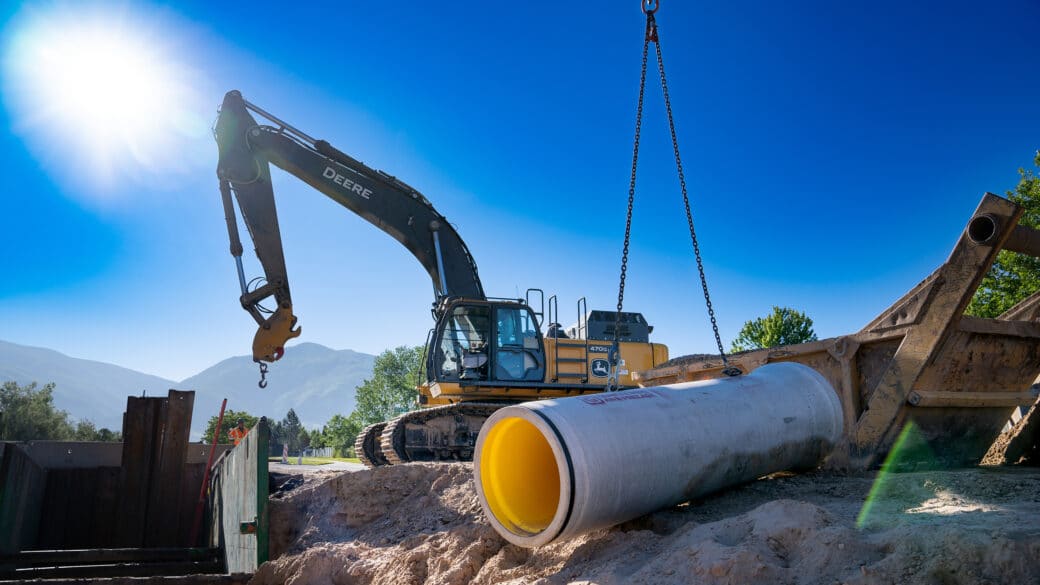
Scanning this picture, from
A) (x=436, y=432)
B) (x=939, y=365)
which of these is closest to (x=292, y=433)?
(x=436, y=432)

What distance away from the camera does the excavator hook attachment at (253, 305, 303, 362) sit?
12117 millimetres

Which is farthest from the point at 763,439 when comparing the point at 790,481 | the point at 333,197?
the point at 333,197

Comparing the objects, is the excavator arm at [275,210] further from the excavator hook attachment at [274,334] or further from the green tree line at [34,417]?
the green tree line at [34,417]

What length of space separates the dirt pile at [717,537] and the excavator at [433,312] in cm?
435

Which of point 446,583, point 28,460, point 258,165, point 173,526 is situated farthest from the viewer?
point 258,165

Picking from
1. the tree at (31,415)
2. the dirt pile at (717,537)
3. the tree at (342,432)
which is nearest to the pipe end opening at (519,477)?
the dirt pile at (717,537)

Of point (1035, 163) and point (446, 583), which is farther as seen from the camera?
point (1035, 163)

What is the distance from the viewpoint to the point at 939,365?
5734 millimetres

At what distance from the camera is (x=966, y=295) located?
5.45 metres

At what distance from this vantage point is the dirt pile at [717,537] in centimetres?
292

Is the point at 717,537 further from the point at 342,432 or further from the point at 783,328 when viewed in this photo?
the point at 342,432

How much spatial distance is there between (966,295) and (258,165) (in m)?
11.3

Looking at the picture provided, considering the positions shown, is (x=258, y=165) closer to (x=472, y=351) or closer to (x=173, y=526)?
(x=472, y=351)

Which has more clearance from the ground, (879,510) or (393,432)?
(393,432)
